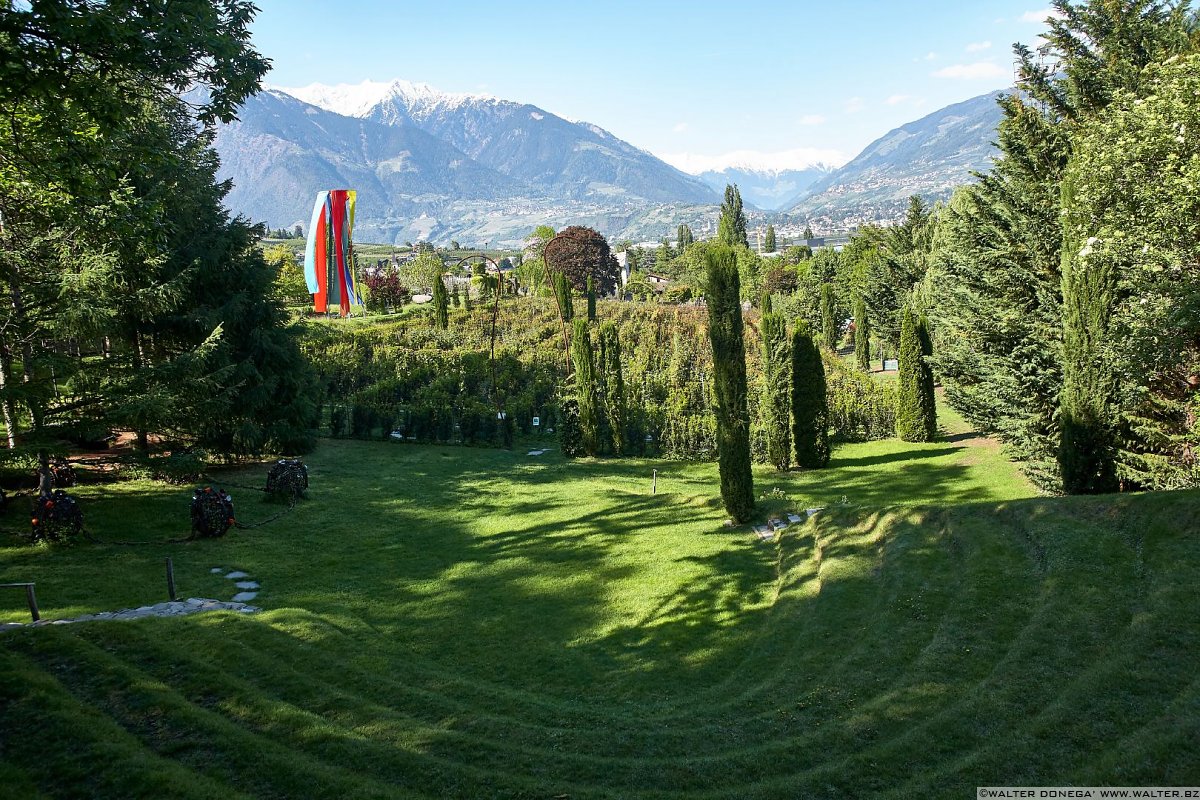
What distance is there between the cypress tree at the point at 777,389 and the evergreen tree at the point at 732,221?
47.9 m

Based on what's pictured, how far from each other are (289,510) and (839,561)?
11.4m

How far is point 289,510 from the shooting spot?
14383 millimetres

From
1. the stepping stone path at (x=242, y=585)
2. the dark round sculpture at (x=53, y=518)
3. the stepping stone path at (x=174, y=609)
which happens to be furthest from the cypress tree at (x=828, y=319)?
the dark round sculpture at (x=53, y=518)

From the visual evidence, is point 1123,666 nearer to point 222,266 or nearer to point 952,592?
point 952,592

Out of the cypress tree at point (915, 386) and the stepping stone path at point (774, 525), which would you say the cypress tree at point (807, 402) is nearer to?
the cypress tree at point (915, 386)

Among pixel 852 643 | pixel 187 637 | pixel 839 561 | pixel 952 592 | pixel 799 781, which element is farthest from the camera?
pixel 839 561

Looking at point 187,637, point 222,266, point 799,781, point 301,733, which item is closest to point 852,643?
point 799,781

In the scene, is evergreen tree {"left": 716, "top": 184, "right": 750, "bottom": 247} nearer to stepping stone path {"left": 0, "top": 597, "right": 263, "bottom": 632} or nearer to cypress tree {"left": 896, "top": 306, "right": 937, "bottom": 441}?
cypress tree {"left": 896, "top": 306, "right": 937, "bottom": 441}

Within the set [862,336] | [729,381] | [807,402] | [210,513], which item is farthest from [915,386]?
[210,513]

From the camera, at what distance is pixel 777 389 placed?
62.5ft

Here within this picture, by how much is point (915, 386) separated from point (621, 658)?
664 inches

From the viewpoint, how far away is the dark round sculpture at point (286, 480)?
14.7 m

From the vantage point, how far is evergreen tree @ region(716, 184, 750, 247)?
66.7 meters

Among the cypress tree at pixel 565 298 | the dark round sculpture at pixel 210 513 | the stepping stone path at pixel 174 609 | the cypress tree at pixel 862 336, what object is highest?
the cypress tree at pixel 565 298
